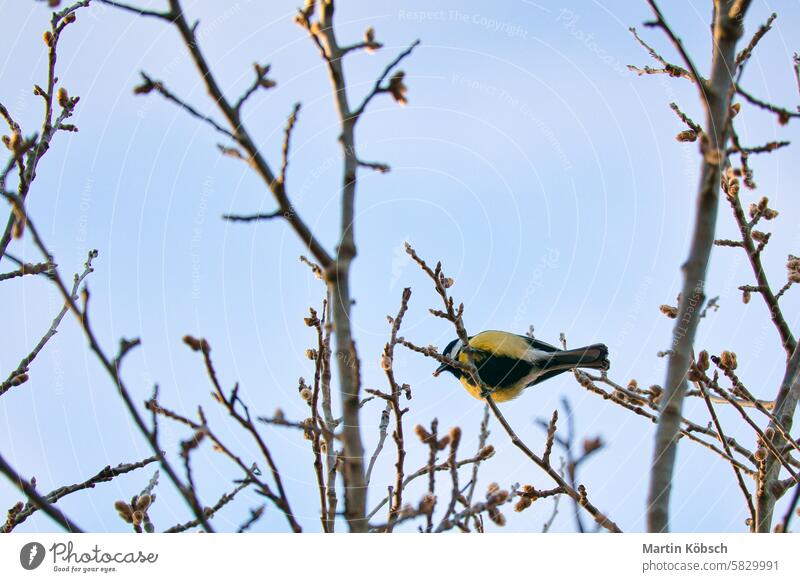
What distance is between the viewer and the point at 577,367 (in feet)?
13.8

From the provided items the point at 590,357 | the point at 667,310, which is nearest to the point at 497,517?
the point at 667,310

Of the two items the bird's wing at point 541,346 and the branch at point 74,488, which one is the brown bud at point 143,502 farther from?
the bird's wing at point 541,346

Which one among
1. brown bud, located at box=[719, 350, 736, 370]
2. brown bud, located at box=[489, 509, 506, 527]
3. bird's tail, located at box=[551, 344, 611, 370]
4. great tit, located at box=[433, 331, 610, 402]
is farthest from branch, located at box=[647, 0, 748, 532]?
great tit, located at box=[433, 331, 610, 402]

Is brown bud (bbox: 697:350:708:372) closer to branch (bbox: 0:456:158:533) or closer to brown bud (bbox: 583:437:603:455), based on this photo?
brown bud (bbox: 583:437:603:455)

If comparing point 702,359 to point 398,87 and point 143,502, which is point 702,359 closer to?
point 398,87
